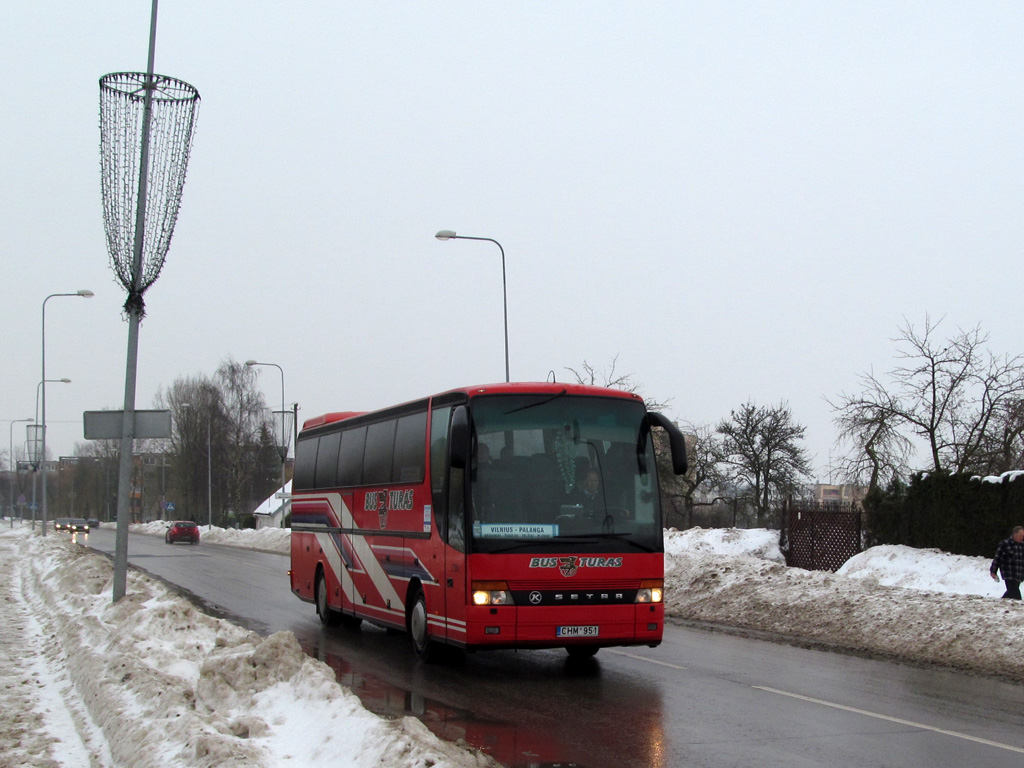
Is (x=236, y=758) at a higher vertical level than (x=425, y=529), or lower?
lower

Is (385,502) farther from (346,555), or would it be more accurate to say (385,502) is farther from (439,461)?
(346,555)

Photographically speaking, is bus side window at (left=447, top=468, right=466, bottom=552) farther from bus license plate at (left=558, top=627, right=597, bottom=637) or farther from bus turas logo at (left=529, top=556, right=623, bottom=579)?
bus license plate at (left=558, top=627, right=597, bottom=637)

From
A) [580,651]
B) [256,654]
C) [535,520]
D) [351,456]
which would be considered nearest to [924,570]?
[580,651]

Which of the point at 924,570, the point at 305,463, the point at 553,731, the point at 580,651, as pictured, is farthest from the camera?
the point at 924,570

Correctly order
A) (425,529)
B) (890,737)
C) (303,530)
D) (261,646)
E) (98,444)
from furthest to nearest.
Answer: (98,444), (303,530), (425,529), (261,646), (890,737)

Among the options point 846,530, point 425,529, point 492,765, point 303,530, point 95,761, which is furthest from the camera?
point 846,530

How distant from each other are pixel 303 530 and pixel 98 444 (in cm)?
13686

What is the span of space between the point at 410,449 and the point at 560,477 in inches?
99.0

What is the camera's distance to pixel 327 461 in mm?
17812

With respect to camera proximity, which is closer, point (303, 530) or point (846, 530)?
point (303, 530)

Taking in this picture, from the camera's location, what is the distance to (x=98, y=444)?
145625 mm

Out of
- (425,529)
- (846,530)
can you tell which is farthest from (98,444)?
(425,529)

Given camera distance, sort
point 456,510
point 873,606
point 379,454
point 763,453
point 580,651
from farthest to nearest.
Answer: point 763,453, point 873,606, point 379,454, point 580,651, point 456,510

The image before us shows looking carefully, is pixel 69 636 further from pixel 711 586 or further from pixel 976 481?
pixel 976 481
